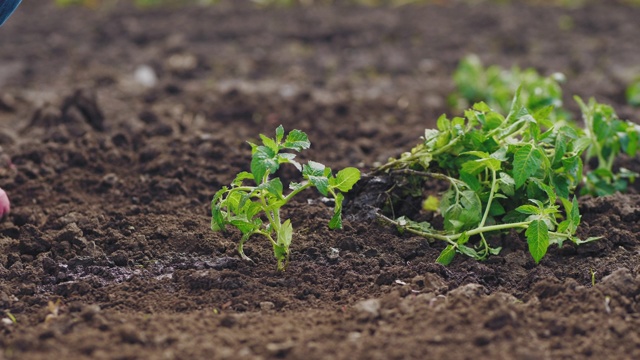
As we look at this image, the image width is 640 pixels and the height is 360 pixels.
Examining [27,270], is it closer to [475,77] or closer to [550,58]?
[475,77]

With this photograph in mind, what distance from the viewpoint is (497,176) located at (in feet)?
11.1

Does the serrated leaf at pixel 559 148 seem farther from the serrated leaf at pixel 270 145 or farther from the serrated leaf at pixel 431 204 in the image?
the serrated leaf at pixel 270 145

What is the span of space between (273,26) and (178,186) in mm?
3881

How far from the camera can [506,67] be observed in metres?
6.65

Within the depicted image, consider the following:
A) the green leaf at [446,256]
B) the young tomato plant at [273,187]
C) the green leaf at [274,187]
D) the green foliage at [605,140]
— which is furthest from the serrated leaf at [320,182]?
the green foliage at [605,140]

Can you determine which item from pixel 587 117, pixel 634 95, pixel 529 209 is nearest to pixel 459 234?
pixel 529 209

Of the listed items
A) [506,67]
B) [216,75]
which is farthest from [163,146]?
[506,67]

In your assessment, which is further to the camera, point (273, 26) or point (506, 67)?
point (273, 26)

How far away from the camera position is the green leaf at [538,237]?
305 centimetres

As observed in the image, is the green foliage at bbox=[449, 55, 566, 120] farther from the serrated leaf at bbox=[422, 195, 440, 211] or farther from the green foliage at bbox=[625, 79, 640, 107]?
the serrated leaf at bbox=[422, 195, 440, 211]

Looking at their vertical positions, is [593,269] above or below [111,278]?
below

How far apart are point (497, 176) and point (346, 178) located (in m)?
0.67

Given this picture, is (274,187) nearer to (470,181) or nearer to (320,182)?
(320,182)

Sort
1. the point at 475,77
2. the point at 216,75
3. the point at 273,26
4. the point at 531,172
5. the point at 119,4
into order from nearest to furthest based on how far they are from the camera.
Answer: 1. the point at 531,172
2. the point at 475,77
3. the point at 216,75
4. the point at 273,26
5. the point at 119,4
